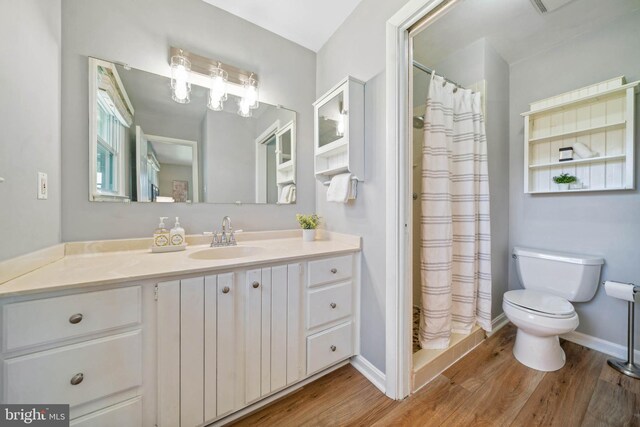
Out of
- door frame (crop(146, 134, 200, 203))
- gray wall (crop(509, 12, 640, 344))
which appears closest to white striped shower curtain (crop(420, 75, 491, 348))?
gray wall (crop(509, 12, 640, 344))

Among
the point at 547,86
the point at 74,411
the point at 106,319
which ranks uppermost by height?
the point at 547,86

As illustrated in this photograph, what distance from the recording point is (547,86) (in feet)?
6.18

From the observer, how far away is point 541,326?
4.55ft

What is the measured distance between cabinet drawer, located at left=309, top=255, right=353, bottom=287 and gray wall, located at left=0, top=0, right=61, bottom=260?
1172 millimetres

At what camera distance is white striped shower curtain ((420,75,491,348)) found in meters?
1.50

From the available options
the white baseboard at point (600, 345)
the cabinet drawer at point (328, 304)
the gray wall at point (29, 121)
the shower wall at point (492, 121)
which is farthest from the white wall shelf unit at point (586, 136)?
the gray wall at point (29, 121)

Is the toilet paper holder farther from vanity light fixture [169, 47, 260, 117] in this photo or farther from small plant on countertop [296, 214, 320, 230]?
vanity light fixture [169, 47, 260, 117]

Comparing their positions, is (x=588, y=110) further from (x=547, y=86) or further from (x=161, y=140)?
(x=161, y=140)

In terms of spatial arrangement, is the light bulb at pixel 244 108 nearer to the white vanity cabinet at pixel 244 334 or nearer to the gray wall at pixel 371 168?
the gray wall at pixel 371 168

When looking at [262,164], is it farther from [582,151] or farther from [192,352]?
[582,151]

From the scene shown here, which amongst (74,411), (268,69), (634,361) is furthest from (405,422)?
(268,69)

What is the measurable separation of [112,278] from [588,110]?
312 cm

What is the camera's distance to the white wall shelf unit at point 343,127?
1.38 m

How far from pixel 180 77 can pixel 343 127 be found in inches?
43.4
